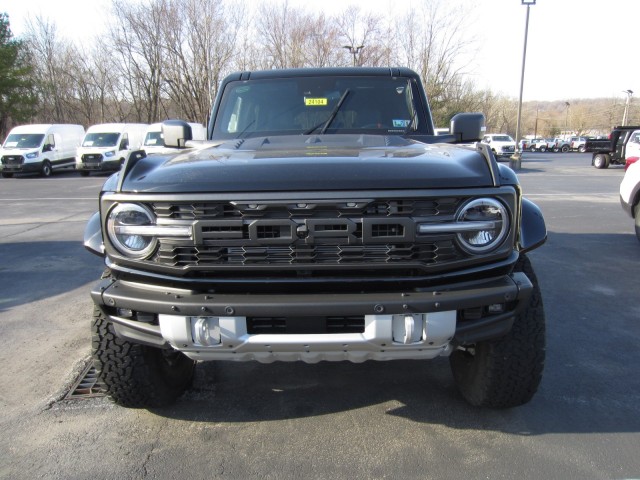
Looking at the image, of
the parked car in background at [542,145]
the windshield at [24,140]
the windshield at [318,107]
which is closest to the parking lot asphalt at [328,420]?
the windshield at [318,107]

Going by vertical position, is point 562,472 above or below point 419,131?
below

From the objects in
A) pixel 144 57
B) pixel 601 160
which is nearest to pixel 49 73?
pixel 144 57

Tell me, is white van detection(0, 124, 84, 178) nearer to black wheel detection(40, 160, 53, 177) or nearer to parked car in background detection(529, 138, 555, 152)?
black wheel detection(40, 160, 53, 177)

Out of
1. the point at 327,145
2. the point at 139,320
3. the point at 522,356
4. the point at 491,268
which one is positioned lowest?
A: the point at 522,356

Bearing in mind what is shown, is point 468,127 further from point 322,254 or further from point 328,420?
point 328,420

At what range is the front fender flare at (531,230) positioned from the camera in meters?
2.47

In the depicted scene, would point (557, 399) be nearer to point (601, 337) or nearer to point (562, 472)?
point (562, 472)

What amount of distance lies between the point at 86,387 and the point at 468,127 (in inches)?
125

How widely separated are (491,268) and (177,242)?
1.39 metres

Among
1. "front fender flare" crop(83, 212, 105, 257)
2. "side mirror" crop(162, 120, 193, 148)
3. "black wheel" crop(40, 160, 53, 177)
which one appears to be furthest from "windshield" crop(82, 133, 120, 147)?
"front fender flare" crop(83, 212, 105, 257)

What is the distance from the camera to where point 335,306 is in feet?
7.00

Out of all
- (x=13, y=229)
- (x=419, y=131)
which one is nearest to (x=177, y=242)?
(x=419, y=131)

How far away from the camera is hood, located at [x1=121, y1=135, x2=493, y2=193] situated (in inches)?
85.3

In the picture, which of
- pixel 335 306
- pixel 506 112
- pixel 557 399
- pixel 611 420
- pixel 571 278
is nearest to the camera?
pixel 335 306
